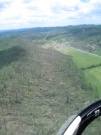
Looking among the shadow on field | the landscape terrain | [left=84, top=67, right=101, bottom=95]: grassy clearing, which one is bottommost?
[left=84, top=67, right=101, bottom=95]: grassy clearing

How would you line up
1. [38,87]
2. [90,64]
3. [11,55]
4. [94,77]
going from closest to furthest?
[38,87]
[94,77]
[11,55]
[90,64]

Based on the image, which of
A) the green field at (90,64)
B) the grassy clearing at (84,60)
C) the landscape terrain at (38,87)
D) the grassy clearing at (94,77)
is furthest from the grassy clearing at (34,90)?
the grassy clearing at (84,60)

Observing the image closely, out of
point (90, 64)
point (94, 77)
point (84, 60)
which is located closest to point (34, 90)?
point (94, 77)

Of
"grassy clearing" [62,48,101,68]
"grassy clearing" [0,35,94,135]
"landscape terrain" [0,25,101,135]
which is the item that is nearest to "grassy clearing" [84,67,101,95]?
"landscape terrain" [0,25,101,135]

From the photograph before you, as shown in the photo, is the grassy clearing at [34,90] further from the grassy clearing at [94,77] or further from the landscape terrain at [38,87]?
the grassy clearing at [94,77]

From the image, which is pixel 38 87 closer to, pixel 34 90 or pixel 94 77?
pixel 34 90

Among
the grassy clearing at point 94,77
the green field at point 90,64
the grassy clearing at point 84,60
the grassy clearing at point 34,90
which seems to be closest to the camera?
the grassy clearing at point 34,90

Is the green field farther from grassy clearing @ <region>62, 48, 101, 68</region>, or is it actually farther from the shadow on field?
the shadow on field

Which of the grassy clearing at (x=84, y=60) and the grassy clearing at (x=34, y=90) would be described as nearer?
the grassy clearing at (x=34, y=90)
